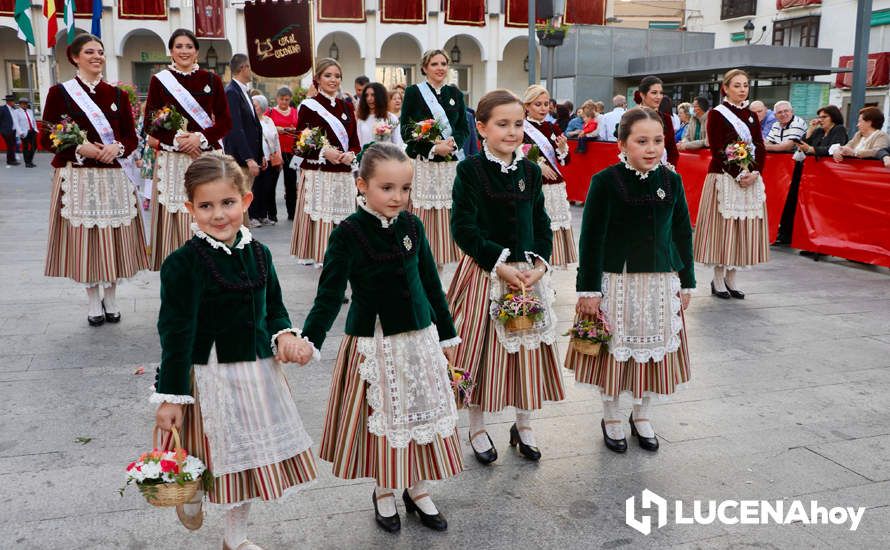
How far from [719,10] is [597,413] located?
35.3 meters

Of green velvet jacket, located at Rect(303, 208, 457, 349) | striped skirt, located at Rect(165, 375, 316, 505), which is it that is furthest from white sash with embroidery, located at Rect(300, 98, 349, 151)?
striped skirt, located at Rect(165, 375, 316, 505)

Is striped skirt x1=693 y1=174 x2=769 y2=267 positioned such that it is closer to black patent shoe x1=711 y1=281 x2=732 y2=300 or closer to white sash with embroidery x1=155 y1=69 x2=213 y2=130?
black patent shoe x1=711 y1=281 x2=732 y2=300

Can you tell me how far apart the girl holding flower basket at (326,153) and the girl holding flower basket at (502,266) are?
10.7 feet

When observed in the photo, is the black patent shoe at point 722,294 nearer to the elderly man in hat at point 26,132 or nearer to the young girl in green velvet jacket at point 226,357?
the young girl in green velvet jacket at point 226,357

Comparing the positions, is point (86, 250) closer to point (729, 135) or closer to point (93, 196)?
point (93, 196)

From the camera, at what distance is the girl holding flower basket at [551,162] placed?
21.6ft

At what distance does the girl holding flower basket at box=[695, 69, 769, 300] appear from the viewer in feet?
22.2

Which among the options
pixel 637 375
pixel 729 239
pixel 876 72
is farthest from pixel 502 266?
pixel 876 72

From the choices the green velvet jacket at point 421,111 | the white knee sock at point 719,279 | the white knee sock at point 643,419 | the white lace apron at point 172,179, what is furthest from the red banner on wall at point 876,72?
the white knee sock at point 643,419

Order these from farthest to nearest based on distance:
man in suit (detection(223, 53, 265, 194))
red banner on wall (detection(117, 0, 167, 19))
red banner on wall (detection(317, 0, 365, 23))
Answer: red banner on wall (detection(317, 0, 365, 23))
red banner on wall (detection(117, 0, 167, 19))
man in suit (detection(223, 53, 265, 194))

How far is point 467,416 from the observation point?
421 centimetres

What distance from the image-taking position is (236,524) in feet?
8.93

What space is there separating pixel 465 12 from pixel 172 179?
81.9ft

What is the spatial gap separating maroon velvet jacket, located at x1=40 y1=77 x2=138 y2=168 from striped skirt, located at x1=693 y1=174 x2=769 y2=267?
16.5 ft
